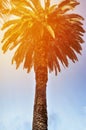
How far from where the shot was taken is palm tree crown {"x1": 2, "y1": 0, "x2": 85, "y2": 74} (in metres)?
27.0

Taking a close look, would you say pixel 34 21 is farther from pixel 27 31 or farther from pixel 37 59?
pixel 37 59

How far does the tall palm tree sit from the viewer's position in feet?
87.9

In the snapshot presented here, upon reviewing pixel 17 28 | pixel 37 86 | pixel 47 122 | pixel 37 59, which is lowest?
pixel 47 122

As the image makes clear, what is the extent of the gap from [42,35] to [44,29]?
539 millimetres

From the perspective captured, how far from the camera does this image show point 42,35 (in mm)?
26797

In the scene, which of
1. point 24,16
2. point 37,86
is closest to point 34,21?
point 24,16

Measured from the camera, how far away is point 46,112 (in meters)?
26.7

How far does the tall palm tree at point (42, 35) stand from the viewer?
26797 mm

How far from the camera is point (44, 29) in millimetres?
Result: 27031

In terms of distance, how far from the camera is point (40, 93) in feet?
88.7

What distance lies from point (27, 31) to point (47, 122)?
6.88 m

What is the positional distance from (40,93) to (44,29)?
15.6ft

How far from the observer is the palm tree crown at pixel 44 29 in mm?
26984

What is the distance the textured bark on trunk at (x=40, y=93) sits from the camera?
26.1m
